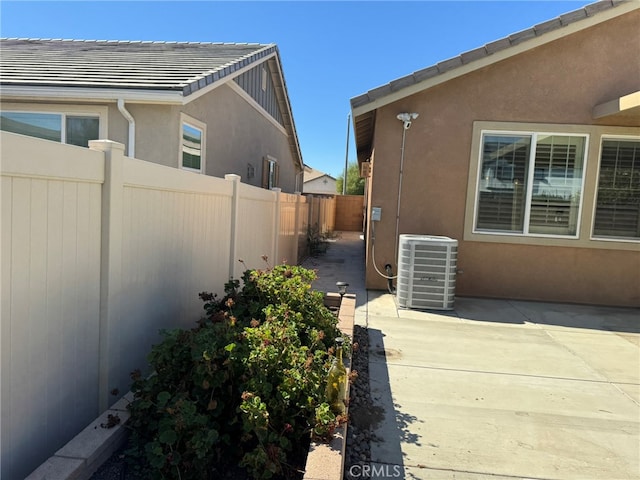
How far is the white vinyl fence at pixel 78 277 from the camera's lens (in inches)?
72.6

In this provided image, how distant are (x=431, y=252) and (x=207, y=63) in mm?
6030

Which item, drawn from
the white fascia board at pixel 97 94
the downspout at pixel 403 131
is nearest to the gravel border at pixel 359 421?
the downspout at pixel 403 131

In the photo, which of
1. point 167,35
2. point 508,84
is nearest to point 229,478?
point 508,84

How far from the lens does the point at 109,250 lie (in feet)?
8.03

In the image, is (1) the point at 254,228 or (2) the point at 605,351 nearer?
(2) the point at 605,351

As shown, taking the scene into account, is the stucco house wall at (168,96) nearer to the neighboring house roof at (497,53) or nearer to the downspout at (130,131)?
the downspout at (130,131)

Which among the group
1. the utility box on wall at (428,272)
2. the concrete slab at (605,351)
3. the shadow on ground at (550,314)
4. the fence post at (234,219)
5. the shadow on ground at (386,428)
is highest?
the fence post at (234,219)

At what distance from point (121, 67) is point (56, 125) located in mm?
1691

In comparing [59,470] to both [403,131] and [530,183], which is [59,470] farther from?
[530,183]

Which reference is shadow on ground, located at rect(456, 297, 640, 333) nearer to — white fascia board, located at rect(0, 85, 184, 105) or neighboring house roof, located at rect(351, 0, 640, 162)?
neighboring house roof, located at rect(351, 0, 640, 162)

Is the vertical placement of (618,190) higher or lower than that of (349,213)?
higher

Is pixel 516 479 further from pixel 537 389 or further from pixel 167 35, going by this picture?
pixel 167 35

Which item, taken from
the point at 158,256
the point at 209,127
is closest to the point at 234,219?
the point at 158,256

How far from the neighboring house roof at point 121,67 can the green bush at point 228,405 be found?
513cm
